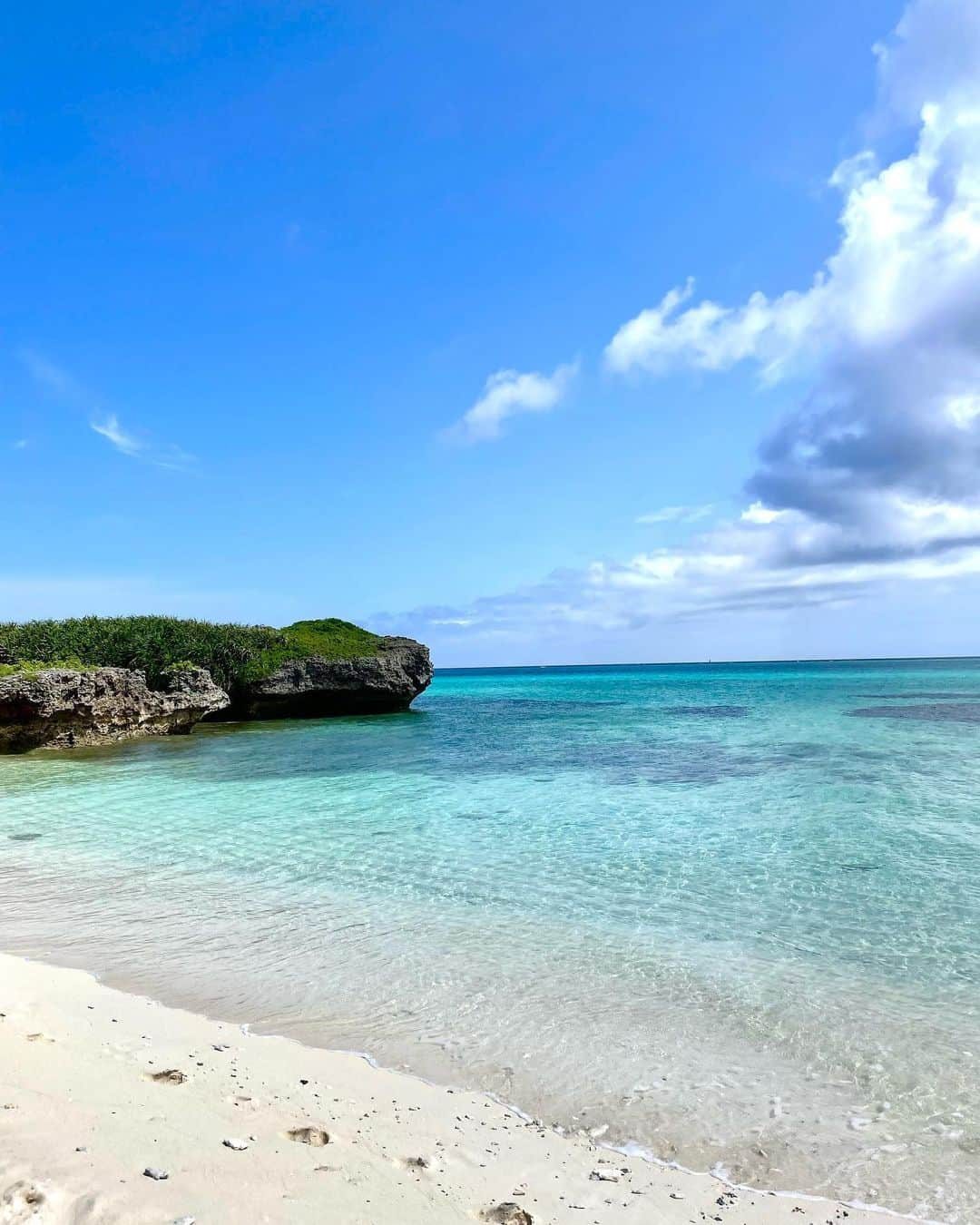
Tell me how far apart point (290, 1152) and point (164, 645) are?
109 feet

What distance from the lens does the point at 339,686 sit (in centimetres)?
3781

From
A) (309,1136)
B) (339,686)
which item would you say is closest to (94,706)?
(339,686)

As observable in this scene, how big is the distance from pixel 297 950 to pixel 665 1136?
4020 millimetres

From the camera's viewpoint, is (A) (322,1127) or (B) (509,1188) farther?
(A) (322,1127)

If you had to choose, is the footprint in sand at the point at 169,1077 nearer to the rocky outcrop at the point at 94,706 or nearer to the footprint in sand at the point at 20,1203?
the footprint in sand at the point at 20,1203

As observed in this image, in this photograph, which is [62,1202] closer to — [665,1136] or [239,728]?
[665,1136]

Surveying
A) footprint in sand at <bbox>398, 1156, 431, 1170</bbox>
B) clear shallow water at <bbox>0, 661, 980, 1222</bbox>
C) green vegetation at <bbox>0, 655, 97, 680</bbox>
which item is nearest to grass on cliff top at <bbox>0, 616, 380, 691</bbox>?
green vegetation at <bbox>0, 655, 97, 680</bbox>

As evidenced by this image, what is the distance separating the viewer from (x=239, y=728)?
32.3 m

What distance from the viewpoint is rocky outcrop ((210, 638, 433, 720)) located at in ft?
120

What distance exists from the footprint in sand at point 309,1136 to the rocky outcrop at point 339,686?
33589mm

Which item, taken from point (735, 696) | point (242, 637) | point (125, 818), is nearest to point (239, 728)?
point (242, 637)

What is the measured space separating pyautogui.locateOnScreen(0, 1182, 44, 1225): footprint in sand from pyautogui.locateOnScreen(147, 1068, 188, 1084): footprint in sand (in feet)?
4.20

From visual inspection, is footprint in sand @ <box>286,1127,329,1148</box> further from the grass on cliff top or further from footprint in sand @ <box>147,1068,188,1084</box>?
the grass on cliff top

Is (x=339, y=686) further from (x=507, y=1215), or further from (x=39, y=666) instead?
(x=507, y=1215)
